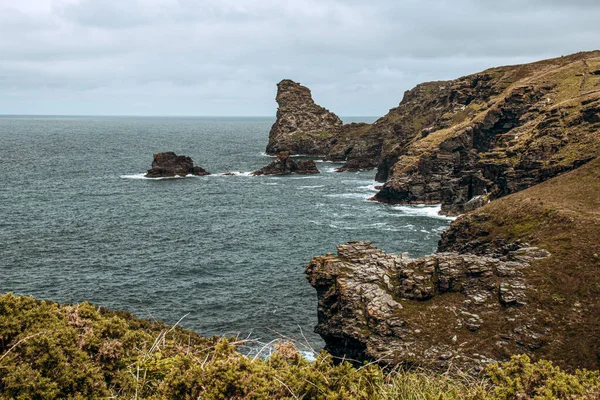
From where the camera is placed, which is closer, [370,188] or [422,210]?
[422,210]

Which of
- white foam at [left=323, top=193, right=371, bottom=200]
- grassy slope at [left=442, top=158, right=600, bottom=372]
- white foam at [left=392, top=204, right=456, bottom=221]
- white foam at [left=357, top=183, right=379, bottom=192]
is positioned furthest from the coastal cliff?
grassy slope at [left=442, top=158, right=600, bottom=372]

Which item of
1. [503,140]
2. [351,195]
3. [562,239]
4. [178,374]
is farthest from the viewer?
[351,195]

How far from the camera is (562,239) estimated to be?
54.1 m

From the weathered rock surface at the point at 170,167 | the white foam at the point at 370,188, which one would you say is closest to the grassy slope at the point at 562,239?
the white foam at the point at 370,188

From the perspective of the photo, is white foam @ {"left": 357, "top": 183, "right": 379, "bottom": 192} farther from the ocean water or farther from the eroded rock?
the eroded rock

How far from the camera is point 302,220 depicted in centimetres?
10350

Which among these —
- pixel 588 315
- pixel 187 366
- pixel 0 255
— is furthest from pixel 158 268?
pixel 187 366

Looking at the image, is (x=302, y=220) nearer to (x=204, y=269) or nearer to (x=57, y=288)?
(x=204, y=269)

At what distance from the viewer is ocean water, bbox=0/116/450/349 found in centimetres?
6078

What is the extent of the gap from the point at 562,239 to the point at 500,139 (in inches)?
2509

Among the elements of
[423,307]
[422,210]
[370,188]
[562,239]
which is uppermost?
[562,239]

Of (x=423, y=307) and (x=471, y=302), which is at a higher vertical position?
(x=471, y=302)

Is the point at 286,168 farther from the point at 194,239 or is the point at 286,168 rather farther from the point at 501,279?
the point at 501,279

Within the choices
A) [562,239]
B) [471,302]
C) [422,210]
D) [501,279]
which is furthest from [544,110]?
[471,302]
